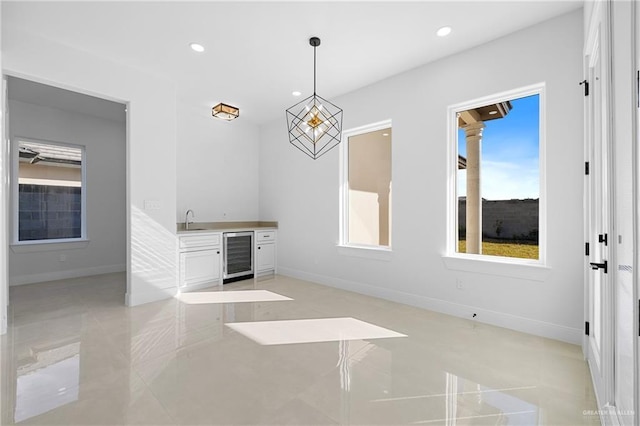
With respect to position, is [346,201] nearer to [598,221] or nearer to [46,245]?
[598,221]

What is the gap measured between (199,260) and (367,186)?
9.24ft

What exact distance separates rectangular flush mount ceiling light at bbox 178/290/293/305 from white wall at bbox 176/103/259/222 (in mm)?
1505

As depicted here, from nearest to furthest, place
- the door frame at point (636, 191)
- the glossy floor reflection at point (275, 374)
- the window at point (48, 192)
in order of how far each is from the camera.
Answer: the door frame at point (636, 191) < the glossy floor reflection at point (275, 374) < the window at point (48, 192)

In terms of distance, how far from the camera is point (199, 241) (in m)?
4.62

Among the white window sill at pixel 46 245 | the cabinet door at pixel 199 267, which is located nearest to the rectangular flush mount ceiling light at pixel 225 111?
the cabinet door at pixel 199 267

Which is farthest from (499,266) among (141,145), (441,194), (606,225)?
(141,145)

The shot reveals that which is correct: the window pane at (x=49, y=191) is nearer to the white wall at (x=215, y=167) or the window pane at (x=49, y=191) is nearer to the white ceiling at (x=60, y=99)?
the white ceiling at (x=60, y=99)

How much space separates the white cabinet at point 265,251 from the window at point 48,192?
10.8 ft

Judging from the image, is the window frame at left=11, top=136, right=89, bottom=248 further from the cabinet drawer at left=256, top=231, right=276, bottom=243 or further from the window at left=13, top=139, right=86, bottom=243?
the cabinet drawer at left=256, top=231, right=276, bottom=243

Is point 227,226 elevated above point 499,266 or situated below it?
above

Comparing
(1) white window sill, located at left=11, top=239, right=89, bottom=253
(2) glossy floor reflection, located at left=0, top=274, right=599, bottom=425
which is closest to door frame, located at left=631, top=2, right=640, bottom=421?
(2) glossy floor reflection, located at left=0, top=274, right=599, bottom=425

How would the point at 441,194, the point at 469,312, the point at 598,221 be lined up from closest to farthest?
the point at 598,221 → the point at 469,312 → the point at 441,194

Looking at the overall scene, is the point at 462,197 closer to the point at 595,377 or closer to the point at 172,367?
the point at 595,377

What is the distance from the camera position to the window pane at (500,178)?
3.00 metres
